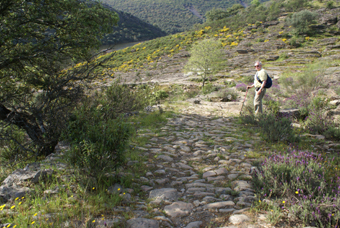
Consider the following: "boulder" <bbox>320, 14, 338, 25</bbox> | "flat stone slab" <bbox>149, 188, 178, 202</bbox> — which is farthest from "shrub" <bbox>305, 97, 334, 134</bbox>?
"boulder" <bbox>320, 14, 338, 25</bbox>

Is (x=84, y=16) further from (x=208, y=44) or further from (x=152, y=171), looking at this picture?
(x=208, y=44)

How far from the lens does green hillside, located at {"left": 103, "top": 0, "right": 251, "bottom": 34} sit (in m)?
83.4

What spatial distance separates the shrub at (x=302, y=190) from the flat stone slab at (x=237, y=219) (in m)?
0.45

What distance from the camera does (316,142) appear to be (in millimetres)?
4473

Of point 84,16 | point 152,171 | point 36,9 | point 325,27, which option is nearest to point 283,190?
point 152,171

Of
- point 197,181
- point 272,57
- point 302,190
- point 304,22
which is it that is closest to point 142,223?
point 197,181

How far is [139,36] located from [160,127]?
177 feet

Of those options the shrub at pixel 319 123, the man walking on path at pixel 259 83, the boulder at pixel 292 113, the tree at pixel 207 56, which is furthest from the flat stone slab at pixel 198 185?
the tree at pixel 207 56

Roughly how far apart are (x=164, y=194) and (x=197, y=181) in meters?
0.65

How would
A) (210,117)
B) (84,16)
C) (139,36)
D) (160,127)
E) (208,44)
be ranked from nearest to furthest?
1. (84,16)
2. (160,127)
3. (210,117)
4. (208,44)
5. (139,36)

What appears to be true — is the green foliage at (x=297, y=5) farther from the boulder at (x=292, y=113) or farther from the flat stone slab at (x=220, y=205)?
the flat stone slab at (x=220, y=205)

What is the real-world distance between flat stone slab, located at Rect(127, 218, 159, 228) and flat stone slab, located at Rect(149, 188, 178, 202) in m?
0.46

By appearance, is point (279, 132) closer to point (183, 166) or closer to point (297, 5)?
point (183, 166)

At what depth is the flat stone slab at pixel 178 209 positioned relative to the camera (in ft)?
7.28
